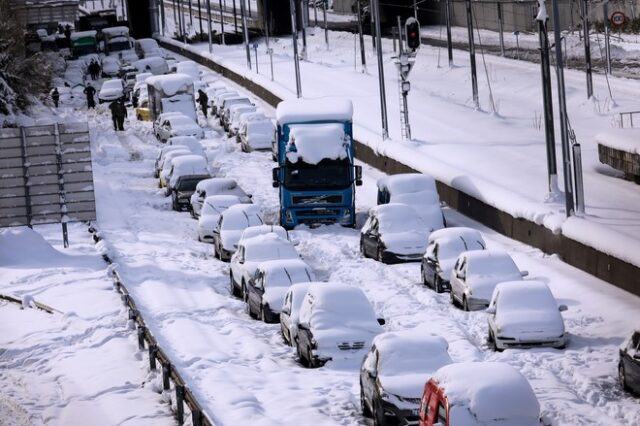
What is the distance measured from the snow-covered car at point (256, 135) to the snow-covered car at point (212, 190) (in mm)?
13722

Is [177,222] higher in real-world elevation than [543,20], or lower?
lower

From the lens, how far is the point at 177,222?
4566 cm

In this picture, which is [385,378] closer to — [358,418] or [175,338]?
[358,418]

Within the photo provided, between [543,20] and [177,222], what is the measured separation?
48.0ft

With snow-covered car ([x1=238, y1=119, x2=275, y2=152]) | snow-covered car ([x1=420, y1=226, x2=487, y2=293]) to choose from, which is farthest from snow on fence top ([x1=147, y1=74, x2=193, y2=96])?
snow-covered car ([x1=420, y1=226, x2=487, y2=293])

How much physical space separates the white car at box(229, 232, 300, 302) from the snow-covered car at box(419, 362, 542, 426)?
47.2 feet

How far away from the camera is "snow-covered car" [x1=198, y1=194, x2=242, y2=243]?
41.6m

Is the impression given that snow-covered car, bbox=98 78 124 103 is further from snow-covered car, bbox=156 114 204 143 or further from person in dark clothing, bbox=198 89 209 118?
snow-covered car, bbox=156 114 204 143

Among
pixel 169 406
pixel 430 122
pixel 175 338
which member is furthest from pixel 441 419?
pixel 430 122

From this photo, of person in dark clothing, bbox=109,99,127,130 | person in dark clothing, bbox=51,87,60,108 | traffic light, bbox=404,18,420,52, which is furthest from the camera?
person in dark clothing, bbox=51,87,60,108

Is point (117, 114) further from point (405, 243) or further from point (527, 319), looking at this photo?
point (527, 319)

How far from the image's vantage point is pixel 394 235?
36.4 m

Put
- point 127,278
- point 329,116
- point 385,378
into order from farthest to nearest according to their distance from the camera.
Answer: point 329,116 < point 127,278 < point 385,378

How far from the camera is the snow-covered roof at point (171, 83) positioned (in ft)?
227
